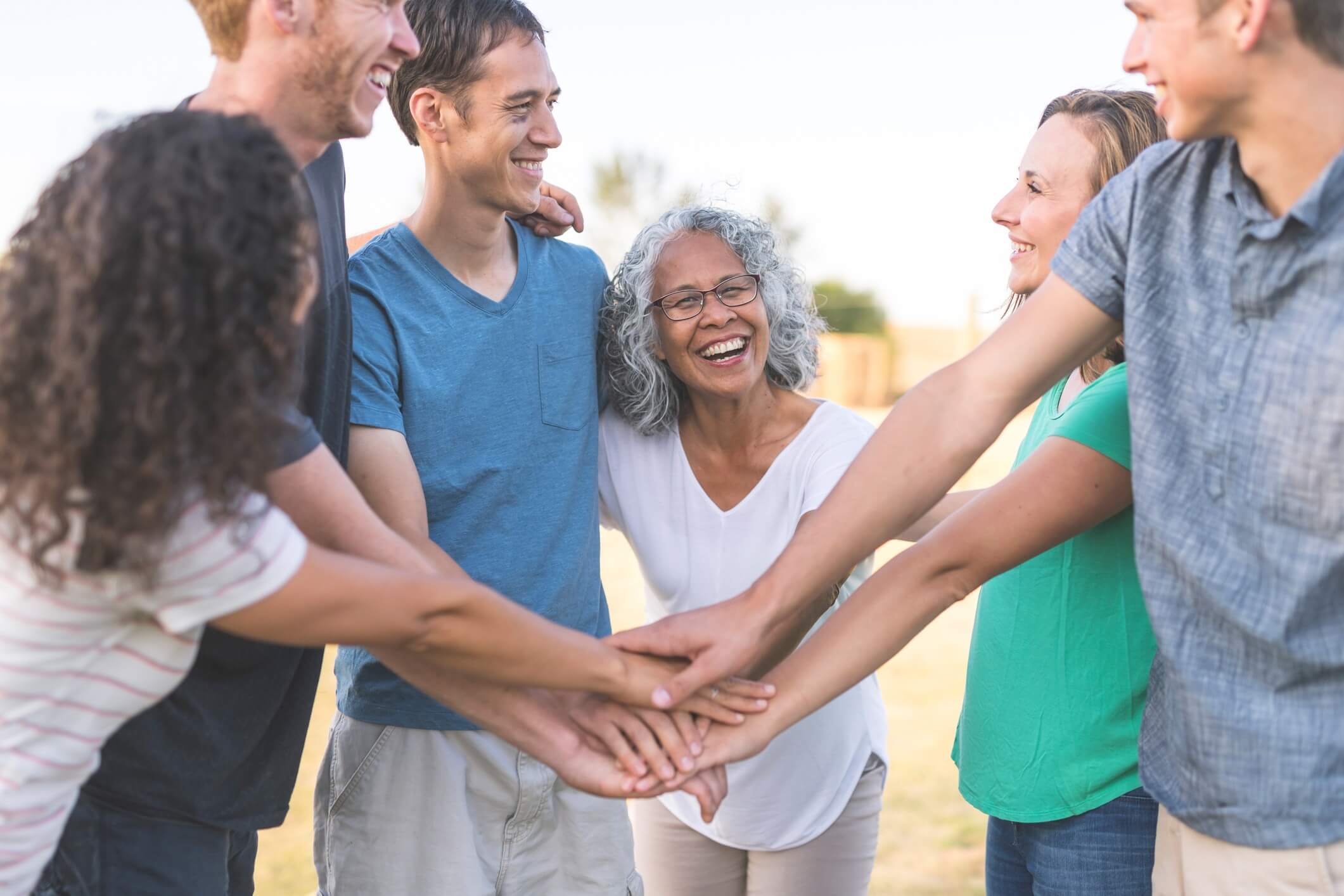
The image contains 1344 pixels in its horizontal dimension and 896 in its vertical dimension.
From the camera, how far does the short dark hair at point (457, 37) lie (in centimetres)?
263

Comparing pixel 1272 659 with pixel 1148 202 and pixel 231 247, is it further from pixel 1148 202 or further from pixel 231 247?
pixel 231 247

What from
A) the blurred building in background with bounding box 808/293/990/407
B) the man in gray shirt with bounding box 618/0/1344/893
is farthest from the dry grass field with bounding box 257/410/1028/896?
the blurred building in background with bounding box 808/293/990/407

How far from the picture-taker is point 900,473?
2139 millimetres

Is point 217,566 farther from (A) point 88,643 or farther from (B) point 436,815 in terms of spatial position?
(B) point 436,815

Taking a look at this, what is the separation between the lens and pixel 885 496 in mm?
2154

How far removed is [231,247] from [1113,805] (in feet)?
5.48

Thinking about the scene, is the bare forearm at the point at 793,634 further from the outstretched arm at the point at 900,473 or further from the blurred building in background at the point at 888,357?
the blurred building in background at the point at 888,357

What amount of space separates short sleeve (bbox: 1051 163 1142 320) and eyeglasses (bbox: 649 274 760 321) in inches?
35.9

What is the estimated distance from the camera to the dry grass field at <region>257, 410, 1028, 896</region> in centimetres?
460

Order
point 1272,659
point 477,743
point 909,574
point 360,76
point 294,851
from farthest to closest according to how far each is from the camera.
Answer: point 294,851 < point 477,743 < point 909,574 < point 360,76 < point 1272,659

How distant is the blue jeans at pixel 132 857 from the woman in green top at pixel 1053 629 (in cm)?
90

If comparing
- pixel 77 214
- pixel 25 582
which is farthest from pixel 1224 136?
pixel 25 582

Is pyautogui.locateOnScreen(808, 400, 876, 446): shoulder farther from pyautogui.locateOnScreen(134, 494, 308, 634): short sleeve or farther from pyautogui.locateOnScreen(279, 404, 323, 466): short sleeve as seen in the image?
pyautogui.locateOnScreen(134, 494, 308, 634): short sleeve

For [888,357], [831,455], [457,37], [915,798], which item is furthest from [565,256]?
[888,357]
